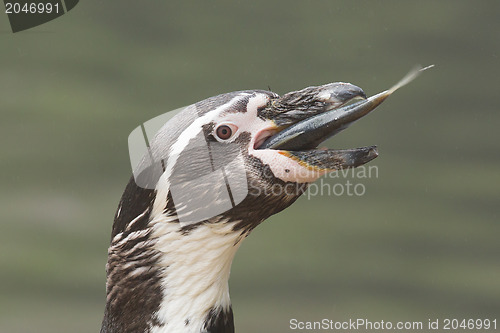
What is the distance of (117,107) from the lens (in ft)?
22.7

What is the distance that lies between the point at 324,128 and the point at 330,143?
4.38m

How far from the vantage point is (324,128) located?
8.53 feet

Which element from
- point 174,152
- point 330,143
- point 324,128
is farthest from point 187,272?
point 330,143

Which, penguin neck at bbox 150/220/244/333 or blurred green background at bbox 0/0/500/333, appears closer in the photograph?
penguin neck at bbox 150/220/244/333

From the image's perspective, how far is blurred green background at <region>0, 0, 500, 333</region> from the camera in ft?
20.2

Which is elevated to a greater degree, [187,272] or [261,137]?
[261,137]

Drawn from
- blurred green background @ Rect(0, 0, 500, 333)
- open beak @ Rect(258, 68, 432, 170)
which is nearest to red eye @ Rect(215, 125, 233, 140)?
open beak @ Rect(258, 68, 432, 170)

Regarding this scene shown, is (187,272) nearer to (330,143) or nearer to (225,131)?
(225,131)

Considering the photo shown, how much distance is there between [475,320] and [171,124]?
13.0ft

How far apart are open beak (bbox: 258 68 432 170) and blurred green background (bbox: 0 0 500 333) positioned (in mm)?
3298

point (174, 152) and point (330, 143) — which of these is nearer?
point (174, 152)

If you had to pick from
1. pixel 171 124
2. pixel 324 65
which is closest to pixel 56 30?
pixel 324 65

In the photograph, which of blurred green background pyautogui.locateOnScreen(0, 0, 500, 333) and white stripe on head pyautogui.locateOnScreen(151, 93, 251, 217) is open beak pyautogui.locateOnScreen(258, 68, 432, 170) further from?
blurred green background pyautogui.locateOnScreen(0, 0, 500, 333)

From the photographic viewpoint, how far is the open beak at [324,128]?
2.56 m
